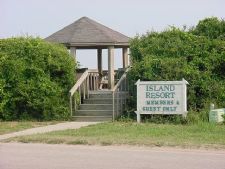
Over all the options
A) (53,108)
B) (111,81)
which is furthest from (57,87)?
(111,81)

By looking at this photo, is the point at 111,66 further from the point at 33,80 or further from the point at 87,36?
the point at 33,80

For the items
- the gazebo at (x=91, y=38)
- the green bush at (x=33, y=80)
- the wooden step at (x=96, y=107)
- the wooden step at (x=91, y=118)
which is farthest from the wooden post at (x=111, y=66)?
the wooden step at (x=91, y=118)

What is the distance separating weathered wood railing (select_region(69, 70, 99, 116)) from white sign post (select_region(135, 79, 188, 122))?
2.77 meters

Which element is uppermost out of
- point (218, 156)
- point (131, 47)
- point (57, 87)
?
point (131, 47)

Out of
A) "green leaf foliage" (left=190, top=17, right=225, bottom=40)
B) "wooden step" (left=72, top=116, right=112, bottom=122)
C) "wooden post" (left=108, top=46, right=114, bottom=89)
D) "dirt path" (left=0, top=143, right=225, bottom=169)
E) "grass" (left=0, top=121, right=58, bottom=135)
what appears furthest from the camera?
"wooden post" (left=108, top=46, right=114, bottom=89)

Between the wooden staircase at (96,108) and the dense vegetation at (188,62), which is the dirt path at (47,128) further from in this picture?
the dense vegetation at (188,62)

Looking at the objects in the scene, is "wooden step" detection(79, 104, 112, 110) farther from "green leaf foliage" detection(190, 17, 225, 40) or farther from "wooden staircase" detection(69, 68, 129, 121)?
"green leaf foliage" detection(190, 17, 225, 40)

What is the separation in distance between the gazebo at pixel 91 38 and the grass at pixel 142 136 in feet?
25.2

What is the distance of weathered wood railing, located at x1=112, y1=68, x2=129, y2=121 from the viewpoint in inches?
773

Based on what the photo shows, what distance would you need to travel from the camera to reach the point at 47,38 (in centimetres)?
2594

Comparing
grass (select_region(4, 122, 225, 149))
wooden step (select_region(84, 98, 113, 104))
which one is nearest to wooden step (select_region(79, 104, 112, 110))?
wooden step (select_region(84, 98, 113, 104))

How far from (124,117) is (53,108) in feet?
9.04

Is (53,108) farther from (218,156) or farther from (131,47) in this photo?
(218,156)

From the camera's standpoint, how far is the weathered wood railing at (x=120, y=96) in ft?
64.4
